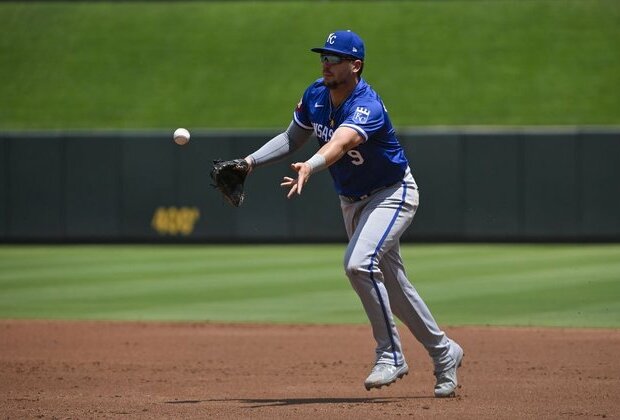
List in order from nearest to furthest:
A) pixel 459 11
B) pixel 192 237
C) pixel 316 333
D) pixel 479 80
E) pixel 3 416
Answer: pixel 3 416 → pixel 316 333 → pixel 192 237 → pixel 479 80 → pixel 459 11

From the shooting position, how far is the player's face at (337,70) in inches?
229

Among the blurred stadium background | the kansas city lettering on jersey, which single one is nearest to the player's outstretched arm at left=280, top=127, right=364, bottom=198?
the kansas city lettering on jersey

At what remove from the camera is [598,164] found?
1700cm

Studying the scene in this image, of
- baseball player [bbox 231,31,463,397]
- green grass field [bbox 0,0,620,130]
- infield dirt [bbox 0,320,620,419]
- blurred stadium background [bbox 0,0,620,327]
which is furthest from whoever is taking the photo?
green grass field [bbox 0,0,620,130]

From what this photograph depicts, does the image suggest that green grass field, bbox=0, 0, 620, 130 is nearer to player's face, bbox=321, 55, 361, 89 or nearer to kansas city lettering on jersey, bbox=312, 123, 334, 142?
kansas city lettering on jersey, bbox=312, 123, 334, 142

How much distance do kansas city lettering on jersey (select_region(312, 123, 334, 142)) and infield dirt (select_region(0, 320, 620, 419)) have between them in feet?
4.72

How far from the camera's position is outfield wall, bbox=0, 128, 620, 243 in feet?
56.2

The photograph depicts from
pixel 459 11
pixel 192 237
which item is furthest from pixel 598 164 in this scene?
pixel 459 11

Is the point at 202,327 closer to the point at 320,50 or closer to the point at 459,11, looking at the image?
the point at 320,50

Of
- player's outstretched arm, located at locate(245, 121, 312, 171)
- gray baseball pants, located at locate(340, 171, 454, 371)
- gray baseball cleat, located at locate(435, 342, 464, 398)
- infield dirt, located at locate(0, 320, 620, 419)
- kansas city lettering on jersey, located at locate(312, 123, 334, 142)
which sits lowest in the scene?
infield dirt, located at locate(0, 320, 620, 419)

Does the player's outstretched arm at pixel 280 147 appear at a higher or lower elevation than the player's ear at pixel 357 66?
lower

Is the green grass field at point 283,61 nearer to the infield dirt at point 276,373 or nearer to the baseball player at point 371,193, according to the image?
the infield dirt at point 276,373

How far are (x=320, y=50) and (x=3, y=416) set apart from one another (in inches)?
97.0

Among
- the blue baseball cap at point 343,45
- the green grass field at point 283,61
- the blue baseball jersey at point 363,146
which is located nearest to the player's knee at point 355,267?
the blue baseball jersey at point 363,146
